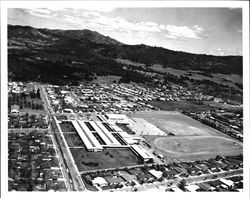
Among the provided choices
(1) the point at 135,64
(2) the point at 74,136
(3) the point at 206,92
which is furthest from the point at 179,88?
(2) the point at 74,136

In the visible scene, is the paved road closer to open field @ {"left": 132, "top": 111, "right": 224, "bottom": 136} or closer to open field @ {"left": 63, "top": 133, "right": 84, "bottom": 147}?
open field @ {"left": 63, "top": 133, "right": 84, "bottom": 147}

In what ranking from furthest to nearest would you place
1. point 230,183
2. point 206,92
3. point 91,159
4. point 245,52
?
point 206,92, point 91,159, point 230,183, point 245,52

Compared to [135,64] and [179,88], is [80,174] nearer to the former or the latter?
[135,64]

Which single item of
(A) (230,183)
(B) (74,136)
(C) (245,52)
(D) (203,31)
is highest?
(D) (203,31)

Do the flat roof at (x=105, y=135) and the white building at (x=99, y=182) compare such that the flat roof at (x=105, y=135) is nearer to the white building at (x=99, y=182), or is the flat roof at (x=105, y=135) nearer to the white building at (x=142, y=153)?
the white building at (x=142, y=153)

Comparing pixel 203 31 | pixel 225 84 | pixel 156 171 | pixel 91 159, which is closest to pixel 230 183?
pixel 156 171

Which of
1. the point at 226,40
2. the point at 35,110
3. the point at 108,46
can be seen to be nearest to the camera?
the point at 226,40

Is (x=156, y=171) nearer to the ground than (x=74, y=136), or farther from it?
nearer to the ground

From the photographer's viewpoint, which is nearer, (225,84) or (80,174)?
(80,174)

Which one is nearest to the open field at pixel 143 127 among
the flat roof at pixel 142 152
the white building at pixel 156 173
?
the flat roof at pixel 142 152
